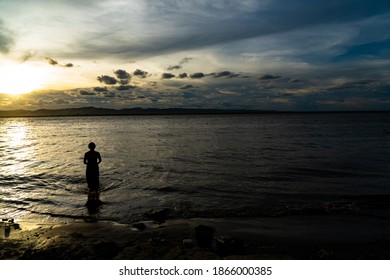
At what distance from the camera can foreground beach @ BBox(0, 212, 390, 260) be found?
308 inches

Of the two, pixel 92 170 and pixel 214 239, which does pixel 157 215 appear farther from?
pixel 92 170

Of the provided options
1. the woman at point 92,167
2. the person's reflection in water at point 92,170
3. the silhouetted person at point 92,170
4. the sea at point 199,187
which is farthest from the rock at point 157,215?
the woman at point 92,167

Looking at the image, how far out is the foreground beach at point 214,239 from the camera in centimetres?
782

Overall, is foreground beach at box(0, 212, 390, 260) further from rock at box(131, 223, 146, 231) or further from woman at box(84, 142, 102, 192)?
woman at box(84, 142, 102, 192)

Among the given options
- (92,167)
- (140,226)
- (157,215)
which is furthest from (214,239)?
(92,167)

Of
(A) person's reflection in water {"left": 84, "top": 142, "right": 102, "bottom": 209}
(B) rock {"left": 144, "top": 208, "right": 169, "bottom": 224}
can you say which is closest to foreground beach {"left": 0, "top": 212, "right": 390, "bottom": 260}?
(B) rock {"left": 144, "top": 208, "right": 169, "bottom": 224}

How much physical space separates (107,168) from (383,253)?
19581 millimetres

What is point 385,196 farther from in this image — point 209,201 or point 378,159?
point 378,159

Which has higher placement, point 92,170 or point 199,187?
point 92,170

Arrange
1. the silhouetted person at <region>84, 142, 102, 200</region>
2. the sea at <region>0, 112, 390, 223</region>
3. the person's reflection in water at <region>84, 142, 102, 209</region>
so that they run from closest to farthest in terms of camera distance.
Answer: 1. the sea at <region>0, 112, 390, 223</region>
2. the person's reflection in water at <region>84, 142, 102, 209</region>
3. the silhouetted person at <region>84, 142, 102, 200</region>

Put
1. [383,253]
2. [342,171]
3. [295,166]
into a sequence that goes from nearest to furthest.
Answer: [383,253]
[342,171]
[295,166]

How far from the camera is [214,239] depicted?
30.1 feet
